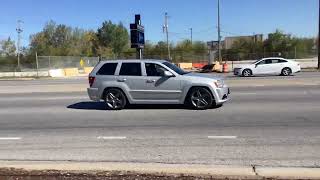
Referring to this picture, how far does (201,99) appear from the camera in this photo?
1481cm

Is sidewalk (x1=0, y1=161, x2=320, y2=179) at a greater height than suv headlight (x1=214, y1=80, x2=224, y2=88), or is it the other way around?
suv headlight (x1=214, y1=80, x2=224, y2=88)

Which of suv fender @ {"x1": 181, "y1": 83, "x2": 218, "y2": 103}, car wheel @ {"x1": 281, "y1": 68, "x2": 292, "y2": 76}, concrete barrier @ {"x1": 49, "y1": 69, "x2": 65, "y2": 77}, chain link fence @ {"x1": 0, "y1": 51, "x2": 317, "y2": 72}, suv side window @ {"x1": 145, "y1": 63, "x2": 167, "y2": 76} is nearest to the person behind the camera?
suv fender @ {"x1": 181, "y1": 83, "x2": 218, "y2": 103}

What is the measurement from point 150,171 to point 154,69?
855 cm

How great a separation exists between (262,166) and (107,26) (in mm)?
127768

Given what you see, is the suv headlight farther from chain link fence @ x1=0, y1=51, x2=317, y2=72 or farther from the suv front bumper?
chain link fence @ x1=0, y1=51, x2=317, y2=72

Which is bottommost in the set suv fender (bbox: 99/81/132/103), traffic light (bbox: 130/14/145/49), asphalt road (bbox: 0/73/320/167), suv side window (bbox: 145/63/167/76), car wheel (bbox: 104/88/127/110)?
asphalt road (bbox: 0/73/320/167)

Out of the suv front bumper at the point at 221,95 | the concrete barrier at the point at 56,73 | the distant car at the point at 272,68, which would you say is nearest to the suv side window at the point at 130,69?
the suv front bumper at the point at 221,95

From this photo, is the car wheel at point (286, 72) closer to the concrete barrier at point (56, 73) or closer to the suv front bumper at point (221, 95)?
the suv front bumper at point (221, 95)

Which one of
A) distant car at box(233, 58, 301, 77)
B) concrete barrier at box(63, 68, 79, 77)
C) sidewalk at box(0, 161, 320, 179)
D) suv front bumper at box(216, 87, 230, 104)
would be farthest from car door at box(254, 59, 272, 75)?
sidewalk at box(0, 161, 320, 179)

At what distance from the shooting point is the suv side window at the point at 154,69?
15227 millimetres

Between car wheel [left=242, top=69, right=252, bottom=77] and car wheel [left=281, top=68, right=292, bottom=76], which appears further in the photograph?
car wheel [left=242, top=69, right=252, bottom=77]

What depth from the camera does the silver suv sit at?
48.7 feet

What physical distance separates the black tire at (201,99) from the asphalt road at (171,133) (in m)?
0.36

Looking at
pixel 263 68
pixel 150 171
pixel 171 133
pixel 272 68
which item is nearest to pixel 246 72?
pixel 263 68
